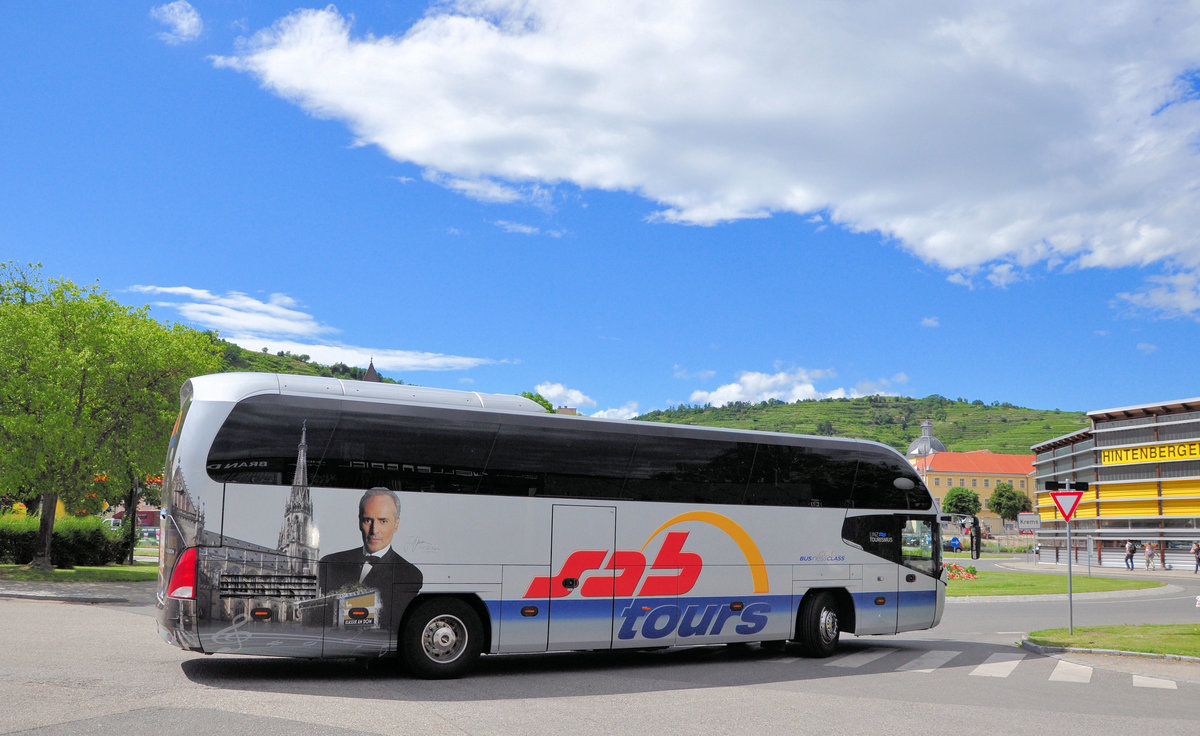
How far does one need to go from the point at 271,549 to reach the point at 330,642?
1250mm

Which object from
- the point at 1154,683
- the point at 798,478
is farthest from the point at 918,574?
the point at 1154,683

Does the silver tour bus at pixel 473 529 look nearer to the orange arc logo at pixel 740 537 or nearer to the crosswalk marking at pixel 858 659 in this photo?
the orange arc logo at pixel 740 537

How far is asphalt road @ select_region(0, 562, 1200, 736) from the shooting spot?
844 cm

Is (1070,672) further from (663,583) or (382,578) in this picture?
(382,578)

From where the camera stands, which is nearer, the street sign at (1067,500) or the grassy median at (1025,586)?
the street sign at (1067,500)

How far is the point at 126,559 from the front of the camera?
137 feet

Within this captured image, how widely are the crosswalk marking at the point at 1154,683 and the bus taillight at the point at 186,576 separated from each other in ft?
37.6

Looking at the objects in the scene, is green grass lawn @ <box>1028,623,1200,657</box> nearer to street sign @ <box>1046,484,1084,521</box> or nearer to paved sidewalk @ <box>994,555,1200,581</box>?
street sign @ <box>1046,484,1084,521</box>

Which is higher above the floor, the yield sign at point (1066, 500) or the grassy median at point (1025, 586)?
the yield sign at point (1066, 500)

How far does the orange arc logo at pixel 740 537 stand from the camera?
1318cm

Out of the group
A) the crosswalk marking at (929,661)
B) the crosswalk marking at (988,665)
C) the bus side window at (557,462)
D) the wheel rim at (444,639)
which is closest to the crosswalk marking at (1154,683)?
the crosswalk marking at (988,665)

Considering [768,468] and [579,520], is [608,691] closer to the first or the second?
[579,520]

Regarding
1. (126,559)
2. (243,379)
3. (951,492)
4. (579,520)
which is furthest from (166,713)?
(951,492)

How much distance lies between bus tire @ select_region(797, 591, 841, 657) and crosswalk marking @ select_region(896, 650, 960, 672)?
3.97 feet
